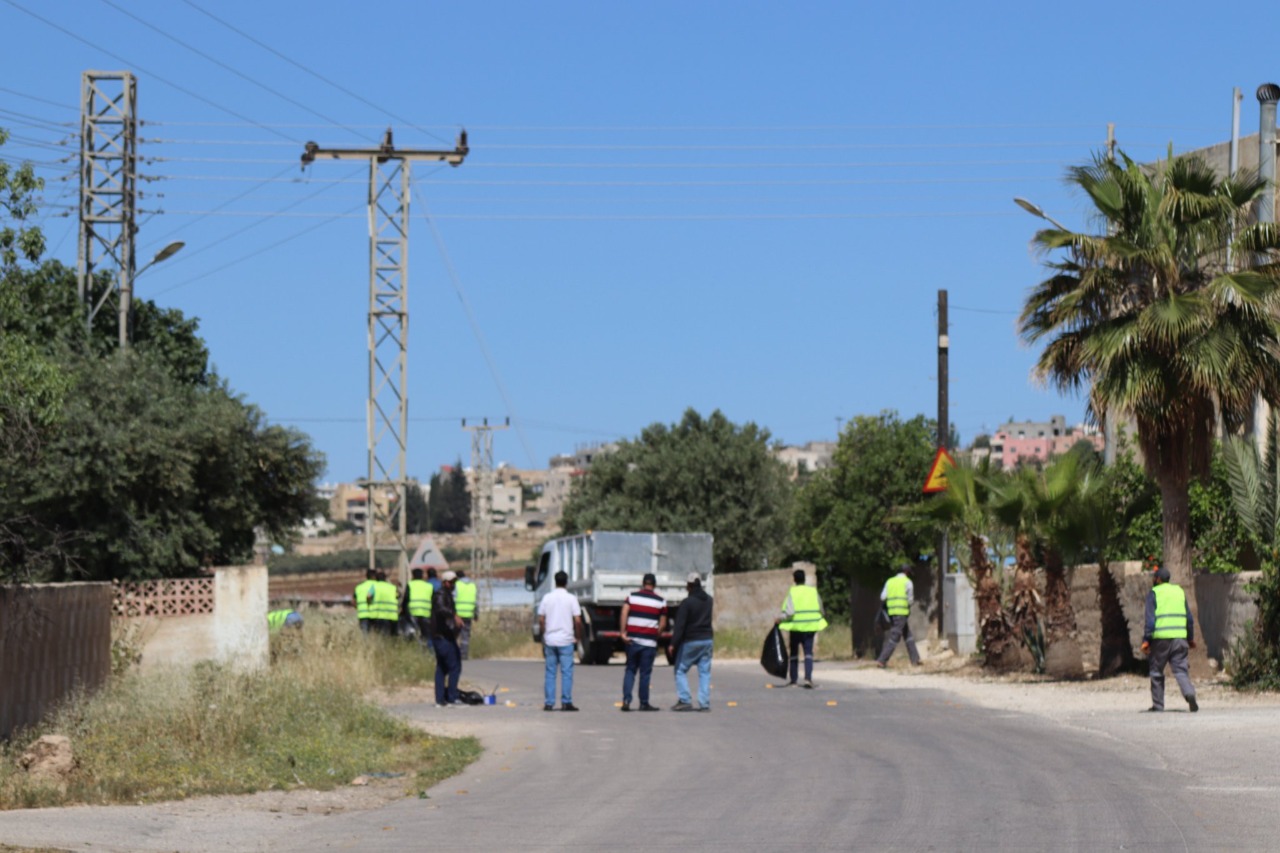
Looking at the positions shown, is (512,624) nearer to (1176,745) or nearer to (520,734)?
(520,734)

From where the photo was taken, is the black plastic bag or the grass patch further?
the black plastic bag

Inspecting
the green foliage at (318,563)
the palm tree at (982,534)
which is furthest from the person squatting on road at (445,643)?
the green foliage at (318,563)

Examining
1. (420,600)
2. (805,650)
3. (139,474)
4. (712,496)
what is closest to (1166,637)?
(805,650)

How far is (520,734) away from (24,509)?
30.2 feet

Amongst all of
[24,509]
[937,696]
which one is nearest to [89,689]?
[24,509]

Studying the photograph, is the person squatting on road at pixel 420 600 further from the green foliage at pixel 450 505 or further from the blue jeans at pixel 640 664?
the green foliage at pixel 450 505

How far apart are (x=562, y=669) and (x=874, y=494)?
15.8 meters

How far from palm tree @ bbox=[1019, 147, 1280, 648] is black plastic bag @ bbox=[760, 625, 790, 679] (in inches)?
215

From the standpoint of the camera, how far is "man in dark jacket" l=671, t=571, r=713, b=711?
20.4 meters

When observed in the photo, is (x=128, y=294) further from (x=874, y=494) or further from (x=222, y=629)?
(x=874, y=494)

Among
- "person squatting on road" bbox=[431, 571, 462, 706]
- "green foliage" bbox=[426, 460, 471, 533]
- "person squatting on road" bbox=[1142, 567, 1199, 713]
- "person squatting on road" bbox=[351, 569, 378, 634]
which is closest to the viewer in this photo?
"person squatting on road" bbox=[1142, 567, 1199, 713]

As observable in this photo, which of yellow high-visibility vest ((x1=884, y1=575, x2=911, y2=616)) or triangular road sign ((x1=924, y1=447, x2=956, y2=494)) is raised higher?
triangular road sign ((x1=924, y1=447, x2=956, y2=494))

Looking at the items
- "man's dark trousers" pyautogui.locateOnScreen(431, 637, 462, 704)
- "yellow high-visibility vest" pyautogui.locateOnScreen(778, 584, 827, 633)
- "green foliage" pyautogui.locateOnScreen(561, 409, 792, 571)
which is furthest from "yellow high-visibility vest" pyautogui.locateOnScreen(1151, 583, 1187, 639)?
"green foliage" pyautogui.locateOnScreen(561, 409, 792, 571)

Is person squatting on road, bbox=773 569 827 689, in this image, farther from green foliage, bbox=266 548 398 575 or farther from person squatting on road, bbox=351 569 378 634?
green foliage, bbox=266 548 398 575
